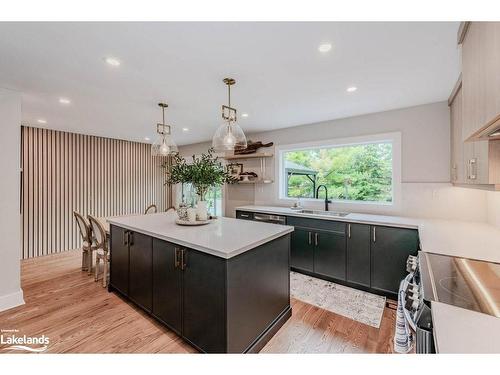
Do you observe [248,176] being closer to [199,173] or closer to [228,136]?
[199,173]

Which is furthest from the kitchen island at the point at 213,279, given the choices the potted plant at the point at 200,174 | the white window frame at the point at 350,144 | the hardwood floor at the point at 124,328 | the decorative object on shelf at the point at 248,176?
the decorative object on shelf at the point at 248,176

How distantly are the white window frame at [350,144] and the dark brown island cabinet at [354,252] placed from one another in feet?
2.31

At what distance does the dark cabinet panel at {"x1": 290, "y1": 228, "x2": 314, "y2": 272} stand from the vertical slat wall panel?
434 cm

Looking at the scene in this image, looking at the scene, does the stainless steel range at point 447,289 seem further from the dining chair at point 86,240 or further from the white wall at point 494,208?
the dining chair at point 86,240

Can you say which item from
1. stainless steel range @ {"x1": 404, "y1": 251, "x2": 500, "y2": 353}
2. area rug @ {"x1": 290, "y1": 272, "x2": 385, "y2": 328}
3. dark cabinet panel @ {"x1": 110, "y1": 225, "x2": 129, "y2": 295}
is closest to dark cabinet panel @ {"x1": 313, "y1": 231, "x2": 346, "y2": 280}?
area rug @ {"x1": 290, "y1": 272, "x2": 385, "y2": 328}

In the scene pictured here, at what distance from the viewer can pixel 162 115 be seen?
3529 millimetres

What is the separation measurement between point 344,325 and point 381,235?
1.13m

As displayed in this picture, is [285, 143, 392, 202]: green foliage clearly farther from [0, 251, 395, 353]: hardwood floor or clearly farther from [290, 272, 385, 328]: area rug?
[0, 251, 395, 353]: hardwood floor

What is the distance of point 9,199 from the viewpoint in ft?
8.41

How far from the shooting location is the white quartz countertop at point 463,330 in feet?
2.32

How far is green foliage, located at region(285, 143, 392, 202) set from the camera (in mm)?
3395

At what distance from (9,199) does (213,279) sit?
105 inches
